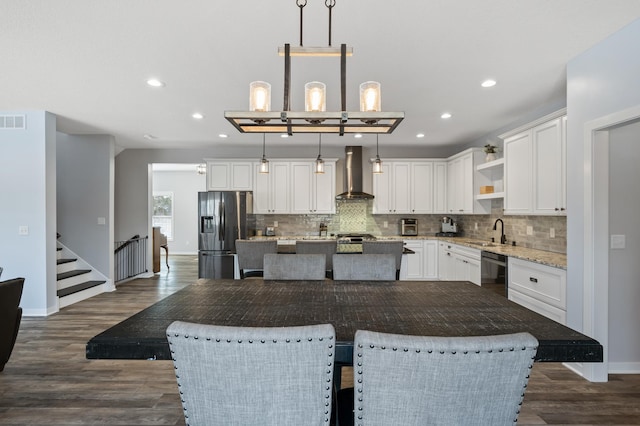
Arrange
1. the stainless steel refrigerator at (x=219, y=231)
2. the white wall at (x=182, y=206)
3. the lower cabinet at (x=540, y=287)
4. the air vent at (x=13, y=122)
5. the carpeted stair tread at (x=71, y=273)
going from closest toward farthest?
the lower cabinet at (x=540, y=287) → the air vent at (x=13, y=122) → the carpeted stair tread at (x=71, y=273) → the stainless steel refrigerator at (x=219, y=231) → the white wall at (x=182, y=206)

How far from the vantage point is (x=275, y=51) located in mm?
2623

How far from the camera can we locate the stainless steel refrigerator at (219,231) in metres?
5.45

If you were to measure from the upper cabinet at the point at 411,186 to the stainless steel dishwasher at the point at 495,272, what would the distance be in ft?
7.18

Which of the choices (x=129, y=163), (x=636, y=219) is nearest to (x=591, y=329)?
(x=636, y=219)

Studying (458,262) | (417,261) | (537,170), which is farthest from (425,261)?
(537,170)

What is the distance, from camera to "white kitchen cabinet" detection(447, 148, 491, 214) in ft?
17.2

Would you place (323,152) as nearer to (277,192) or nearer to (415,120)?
(277,192)

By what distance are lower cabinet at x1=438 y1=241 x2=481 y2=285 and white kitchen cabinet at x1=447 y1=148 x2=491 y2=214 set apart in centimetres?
68

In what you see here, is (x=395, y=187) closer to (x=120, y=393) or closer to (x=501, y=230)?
(x=501, y=230)

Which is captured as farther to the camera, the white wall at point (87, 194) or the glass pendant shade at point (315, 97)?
the white wall at point (87, 194)

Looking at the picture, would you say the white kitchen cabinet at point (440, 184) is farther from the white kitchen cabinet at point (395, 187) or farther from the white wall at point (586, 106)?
the white wall at point (586, 106)

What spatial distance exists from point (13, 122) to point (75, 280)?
96.5 inches

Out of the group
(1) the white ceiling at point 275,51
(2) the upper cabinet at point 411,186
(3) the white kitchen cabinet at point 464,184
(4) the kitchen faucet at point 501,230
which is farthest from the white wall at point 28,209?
(4) the kitchen faucet at point 501,230

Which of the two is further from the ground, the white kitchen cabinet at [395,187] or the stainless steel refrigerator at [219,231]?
the white kitchen cabinet at [395,187]
